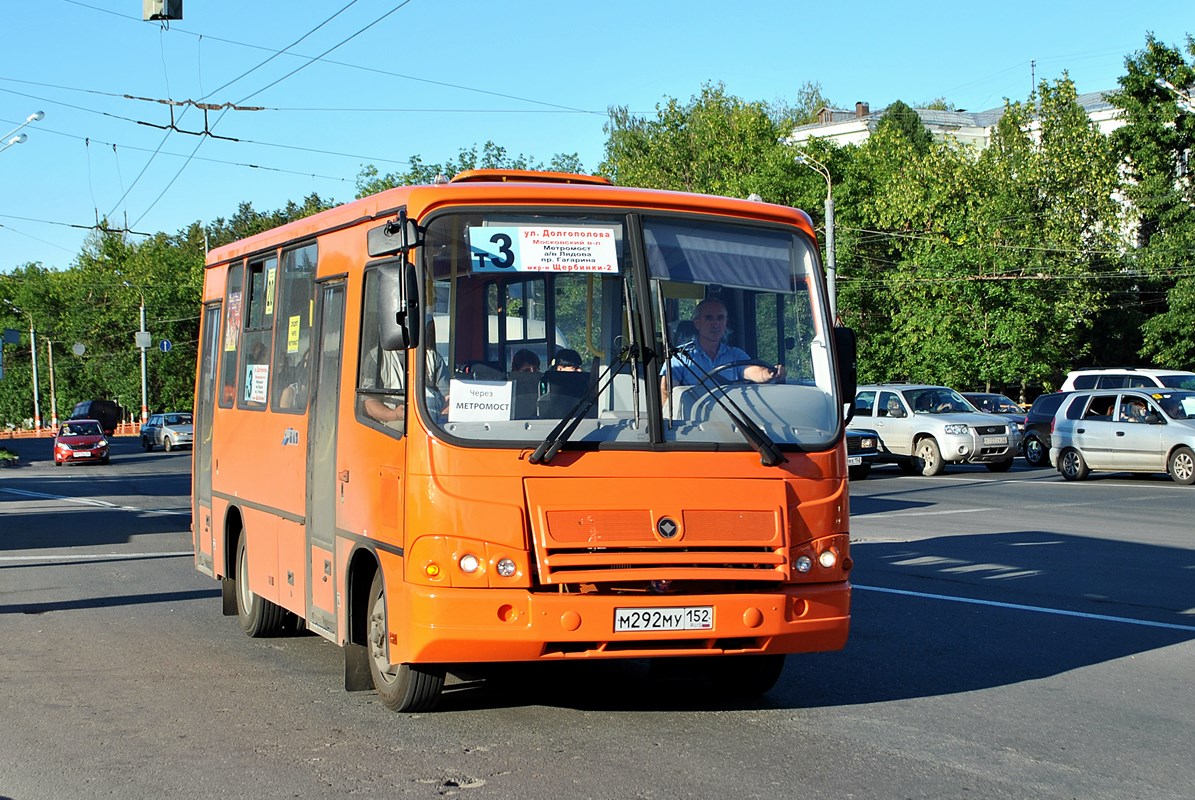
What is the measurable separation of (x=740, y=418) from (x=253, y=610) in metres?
4.42

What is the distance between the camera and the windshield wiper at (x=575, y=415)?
6.83 m

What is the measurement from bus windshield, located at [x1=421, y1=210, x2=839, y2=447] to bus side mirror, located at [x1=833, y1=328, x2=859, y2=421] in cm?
16

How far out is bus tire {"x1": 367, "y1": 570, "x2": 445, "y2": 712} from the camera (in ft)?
24.0

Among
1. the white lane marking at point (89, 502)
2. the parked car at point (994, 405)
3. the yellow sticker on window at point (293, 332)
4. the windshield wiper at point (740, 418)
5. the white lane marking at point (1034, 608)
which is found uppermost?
the yellow sticker on window at point (293, 332)

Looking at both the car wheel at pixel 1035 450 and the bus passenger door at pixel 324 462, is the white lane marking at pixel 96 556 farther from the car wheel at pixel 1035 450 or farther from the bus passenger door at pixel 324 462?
the car wheel at pixel 1035 450

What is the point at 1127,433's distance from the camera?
2717 cm

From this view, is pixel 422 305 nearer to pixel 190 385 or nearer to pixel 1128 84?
pixel 1128 84

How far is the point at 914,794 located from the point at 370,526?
117 inches

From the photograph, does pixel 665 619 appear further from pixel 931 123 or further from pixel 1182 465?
pixel 931 123

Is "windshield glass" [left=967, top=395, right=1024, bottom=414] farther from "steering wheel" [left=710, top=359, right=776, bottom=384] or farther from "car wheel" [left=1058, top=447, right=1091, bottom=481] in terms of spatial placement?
"steering wheel" [left=710, top=359, right=776, bottom=384]

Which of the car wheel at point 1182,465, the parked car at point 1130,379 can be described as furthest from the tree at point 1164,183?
the car wheel at point 1182,465

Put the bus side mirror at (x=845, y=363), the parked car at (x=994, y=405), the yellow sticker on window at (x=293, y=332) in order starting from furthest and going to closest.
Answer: the parked car at (x=994, y=405) < the yellow sticker on window at (x=293, y=332) < the bus side mirror at (x=845, y=363)

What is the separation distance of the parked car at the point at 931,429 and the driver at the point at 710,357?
23508 mm

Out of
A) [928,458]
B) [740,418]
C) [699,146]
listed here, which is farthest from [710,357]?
[699,146]
